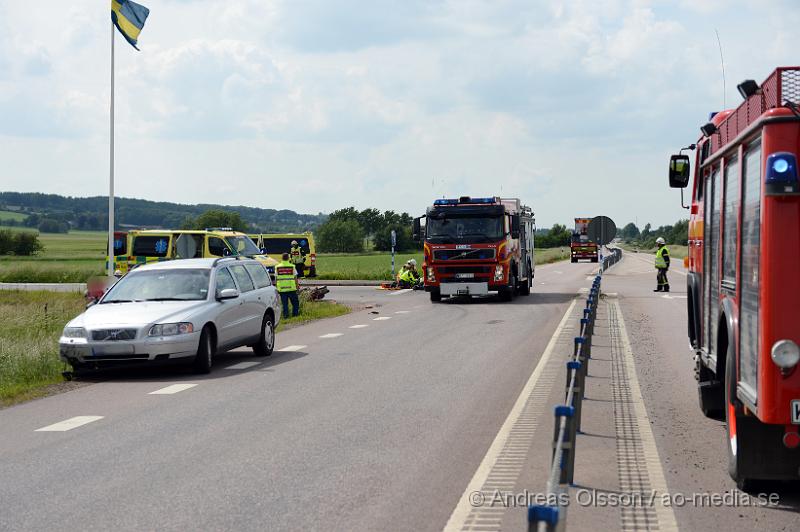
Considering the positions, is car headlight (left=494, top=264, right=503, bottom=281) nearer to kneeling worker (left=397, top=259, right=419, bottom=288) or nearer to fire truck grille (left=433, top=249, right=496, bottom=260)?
fire truck grille (left=433, top=249, right=496, bottom=260)

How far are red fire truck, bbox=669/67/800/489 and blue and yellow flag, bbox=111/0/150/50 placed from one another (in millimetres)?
24495

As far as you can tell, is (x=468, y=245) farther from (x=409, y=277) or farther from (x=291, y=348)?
(x=291, y=348)

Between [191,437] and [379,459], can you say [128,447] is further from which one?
[379,459]

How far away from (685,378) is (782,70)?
23.7 feet

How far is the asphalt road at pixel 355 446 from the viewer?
20.9 ft

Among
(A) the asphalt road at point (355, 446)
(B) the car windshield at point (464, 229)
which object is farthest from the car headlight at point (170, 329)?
(B) the car windshield at point (464, 229)

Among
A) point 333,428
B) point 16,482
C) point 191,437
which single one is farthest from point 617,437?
point 16,482

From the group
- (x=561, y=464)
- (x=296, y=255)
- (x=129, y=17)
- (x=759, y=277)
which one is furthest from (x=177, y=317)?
(x=296, y=255)

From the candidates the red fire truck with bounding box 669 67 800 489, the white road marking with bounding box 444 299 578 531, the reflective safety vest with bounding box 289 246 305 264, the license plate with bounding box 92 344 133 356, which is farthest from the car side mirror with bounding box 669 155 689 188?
the reflective safety vest with bounding box 289 246 305 264

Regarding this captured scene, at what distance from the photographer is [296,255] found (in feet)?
145

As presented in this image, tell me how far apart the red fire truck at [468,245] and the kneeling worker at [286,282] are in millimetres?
5639

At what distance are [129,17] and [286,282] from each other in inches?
433

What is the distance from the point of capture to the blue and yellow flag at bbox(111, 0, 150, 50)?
29.8 meters

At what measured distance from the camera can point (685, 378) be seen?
12.7 m
